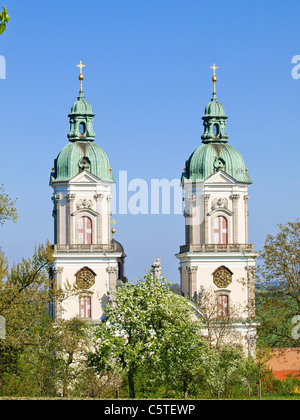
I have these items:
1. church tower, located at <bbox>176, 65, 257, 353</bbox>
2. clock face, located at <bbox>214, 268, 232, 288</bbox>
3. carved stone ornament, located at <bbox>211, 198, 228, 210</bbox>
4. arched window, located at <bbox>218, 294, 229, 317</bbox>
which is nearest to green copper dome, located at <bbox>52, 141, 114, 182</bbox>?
church tower, located at <bbox>176, 65, 257, 353</bbox>

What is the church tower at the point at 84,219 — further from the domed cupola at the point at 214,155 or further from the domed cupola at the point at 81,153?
the domed cupola at the point at 214,155

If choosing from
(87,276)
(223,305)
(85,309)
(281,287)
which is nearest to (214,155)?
(223,305)

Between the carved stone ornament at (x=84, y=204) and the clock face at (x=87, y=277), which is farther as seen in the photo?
the carved stone ornament at (x=84, y=204)

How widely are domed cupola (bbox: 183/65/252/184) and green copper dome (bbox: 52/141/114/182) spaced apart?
7.01 metres

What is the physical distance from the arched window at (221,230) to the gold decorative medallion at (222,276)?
2.36 meters

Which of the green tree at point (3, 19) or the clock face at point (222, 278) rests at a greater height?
the clock face at point (222, 278)

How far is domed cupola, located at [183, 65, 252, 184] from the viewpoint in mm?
92938

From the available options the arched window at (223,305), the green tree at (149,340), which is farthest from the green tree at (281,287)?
the arched window at (223,305)

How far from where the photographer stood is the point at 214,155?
9306 cm

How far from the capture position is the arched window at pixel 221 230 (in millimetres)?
91812

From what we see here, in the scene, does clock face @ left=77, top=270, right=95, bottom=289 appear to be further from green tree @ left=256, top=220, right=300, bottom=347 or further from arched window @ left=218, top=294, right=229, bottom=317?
green tree @ left=256, top=220, right=300, bottom=347

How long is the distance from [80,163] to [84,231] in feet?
19.3

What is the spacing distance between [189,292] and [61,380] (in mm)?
31417

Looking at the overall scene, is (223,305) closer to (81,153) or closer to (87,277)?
(87,277)
